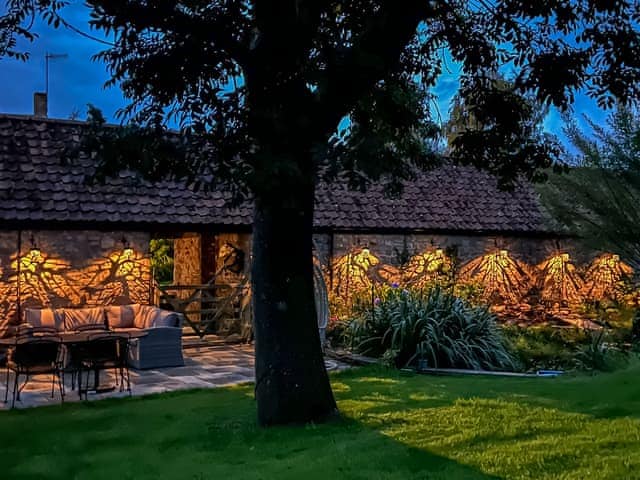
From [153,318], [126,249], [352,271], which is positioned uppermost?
[126,249]

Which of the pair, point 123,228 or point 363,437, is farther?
point 123,228

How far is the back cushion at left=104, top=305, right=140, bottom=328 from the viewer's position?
12312mm

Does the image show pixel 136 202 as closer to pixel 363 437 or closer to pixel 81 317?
pixel 81 317

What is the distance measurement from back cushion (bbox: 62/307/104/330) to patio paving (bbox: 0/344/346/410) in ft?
4.15

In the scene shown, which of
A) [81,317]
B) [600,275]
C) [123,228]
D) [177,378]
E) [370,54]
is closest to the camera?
[370,54]

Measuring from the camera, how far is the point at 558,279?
18.0 metres

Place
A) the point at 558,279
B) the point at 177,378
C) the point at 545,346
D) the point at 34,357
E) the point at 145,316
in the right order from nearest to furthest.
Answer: the point at 34,357 → the point at 177,378 → the point at 545,346 → the point at 145,316 → the point at 558,279

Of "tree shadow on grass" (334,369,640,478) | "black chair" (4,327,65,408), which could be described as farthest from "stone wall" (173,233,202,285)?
"black chair" (4,327,65,408)

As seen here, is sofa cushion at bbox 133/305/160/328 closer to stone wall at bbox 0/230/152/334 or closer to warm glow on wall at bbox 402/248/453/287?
stone wall at bbox 0/230/152/334

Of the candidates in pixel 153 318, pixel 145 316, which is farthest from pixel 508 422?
pixel 145 316

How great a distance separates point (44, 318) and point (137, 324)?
1.56 metres

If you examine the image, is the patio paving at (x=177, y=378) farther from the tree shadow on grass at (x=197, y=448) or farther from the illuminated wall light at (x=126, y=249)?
the illuminated wall light at (x=126, y=249)

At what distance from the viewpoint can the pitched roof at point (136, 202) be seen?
1214 centimetres

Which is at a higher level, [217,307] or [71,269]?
[71,269]
